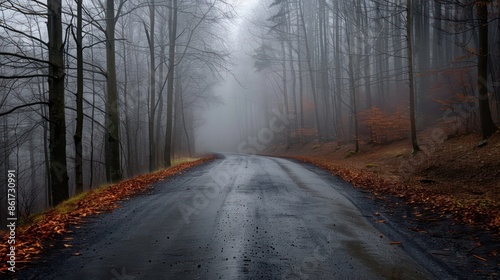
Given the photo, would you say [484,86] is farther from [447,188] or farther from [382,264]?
[382,264]

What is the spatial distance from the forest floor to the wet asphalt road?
2.90ft

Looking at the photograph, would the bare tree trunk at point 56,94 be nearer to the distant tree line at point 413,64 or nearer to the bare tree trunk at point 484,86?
the distant tree line at point 413,64

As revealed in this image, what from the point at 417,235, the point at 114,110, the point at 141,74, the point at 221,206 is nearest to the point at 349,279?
the point at 417,235

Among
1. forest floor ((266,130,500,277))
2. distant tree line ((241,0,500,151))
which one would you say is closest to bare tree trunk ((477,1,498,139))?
distant tree line ((241,0,500,151))

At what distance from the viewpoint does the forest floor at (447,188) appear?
5277 mm

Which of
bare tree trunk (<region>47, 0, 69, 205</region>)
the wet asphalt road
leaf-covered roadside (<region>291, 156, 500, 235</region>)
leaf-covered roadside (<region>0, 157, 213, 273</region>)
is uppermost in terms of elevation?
bare tree trunk (<region>47, 0, 69, 205</region>)

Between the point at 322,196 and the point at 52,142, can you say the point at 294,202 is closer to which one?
the point at 322,196

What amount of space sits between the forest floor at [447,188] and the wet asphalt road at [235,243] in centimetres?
88

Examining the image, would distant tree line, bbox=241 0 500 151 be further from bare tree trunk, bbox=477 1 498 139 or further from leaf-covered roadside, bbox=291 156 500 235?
leaf-covered roadside, bbox=291 156 500 235

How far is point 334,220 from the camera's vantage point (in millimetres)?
5953

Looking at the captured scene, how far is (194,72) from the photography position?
25.0 meters

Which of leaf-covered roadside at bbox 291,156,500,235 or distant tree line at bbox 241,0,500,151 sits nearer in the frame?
leaf-covered roadside at bbox 291,156,500,235

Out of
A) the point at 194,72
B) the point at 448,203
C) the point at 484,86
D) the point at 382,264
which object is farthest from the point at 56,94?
the point at 194,72

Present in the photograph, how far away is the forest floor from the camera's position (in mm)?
5277
